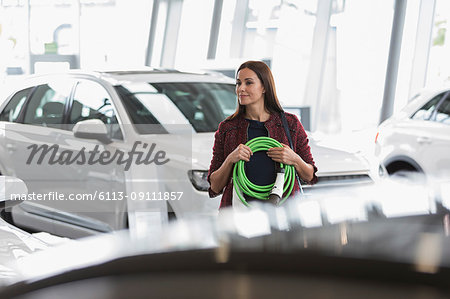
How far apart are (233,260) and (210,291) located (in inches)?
1.5

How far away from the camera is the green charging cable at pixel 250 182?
2824 mm

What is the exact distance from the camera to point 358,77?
1183cm

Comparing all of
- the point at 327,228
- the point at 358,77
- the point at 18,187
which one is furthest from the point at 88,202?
the point at 358,77

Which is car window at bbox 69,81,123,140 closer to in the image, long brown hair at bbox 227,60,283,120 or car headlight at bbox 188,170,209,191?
car headlight at bbox 188,170,209,191

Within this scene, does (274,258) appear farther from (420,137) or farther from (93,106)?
(420,137)

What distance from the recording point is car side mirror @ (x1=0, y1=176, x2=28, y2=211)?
100 inches

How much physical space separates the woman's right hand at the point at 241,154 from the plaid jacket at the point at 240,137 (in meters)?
0.12

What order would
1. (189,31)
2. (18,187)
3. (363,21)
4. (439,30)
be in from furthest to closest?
1. (189,31)
2. (363,21)
3. (439,30)
4. (18,187)

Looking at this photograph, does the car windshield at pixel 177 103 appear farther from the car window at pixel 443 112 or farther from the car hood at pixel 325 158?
the car window at pixel 443 112

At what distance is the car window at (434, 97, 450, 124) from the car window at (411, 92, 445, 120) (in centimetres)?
9

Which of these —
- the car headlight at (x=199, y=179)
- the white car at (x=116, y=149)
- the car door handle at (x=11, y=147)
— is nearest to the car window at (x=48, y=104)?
the white car at (x=116, y=149)

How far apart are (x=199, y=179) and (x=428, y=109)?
109 inches

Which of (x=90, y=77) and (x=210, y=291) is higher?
(x=90, y=77)

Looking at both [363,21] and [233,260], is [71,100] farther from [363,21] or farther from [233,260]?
[363,21]
